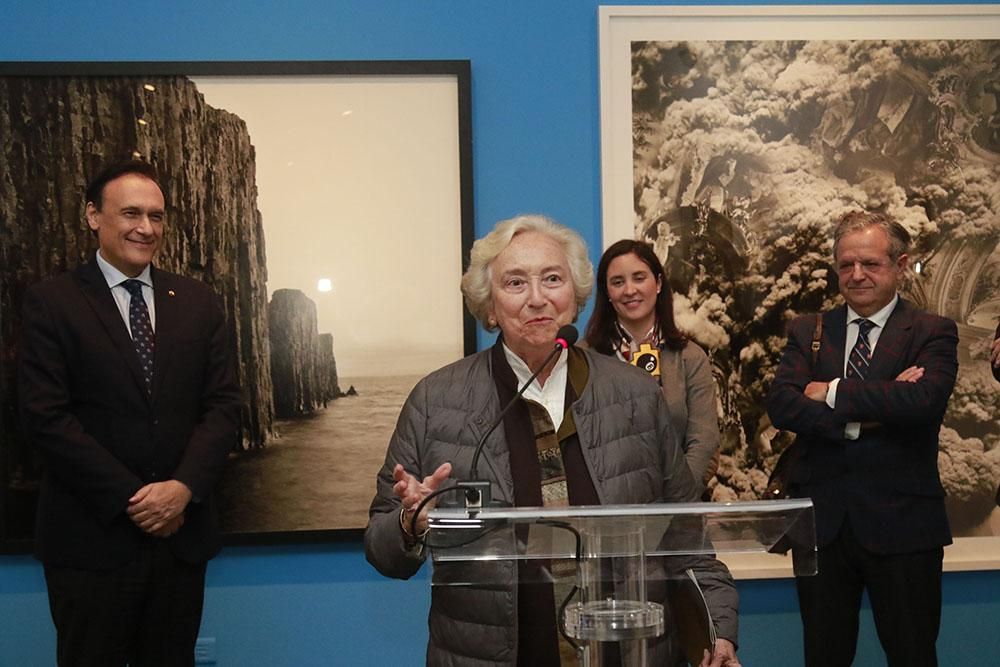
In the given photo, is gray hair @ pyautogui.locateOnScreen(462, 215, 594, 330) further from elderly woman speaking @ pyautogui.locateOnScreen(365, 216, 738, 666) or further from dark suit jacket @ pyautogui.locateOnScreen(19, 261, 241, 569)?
dark suit jacket @ pyautogui.locateOnScreen(19, 261, 241, 569)

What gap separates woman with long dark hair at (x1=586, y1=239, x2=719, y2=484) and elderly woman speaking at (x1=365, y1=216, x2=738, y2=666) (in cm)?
121

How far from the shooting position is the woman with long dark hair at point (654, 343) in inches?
139

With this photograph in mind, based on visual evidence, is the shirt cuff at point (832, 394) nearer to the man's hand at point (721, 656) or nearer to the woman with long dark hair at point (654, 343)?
the woman with long dark hair at point (654, 343)

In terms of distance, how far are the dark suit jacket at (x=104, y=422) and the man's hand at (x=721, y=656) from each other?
178 centimetres

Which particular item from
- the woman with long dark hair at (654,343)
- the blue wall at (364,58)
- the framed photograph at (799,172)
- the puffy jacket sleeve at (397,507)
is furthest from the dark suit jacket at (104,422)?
the framed photograph at (799,172)

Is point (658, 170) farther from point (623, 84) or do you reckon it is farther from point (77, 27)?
point (77, 27)

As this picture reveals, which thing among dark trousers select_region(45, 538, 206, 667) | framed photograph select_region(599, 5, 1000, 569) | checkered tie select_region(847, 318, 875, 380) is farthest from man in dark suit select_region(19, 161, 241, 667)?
checkered tie select_region(847, 318, 875, 380)

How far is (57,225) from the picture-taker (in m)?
3.81

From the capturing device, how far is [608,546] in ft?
5.37

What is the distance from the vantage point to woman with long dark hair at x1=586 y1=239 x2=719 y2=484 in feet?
11.6

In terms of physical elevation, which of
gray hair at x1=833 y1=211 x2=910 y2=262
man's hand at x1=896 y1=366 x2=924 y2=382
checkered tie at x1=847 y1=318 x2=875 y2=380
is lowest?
man's hand at x1=896 y1=366 x2=924 y2=382

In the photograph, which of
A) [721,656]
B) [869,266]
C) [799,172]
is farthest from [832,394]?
[721,656]

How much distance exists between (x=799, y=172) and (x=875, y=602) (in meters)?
1.62

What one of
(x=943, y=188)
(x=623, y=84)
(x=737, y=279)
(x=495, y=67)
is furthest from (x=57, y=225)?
(x=943, y=188)
